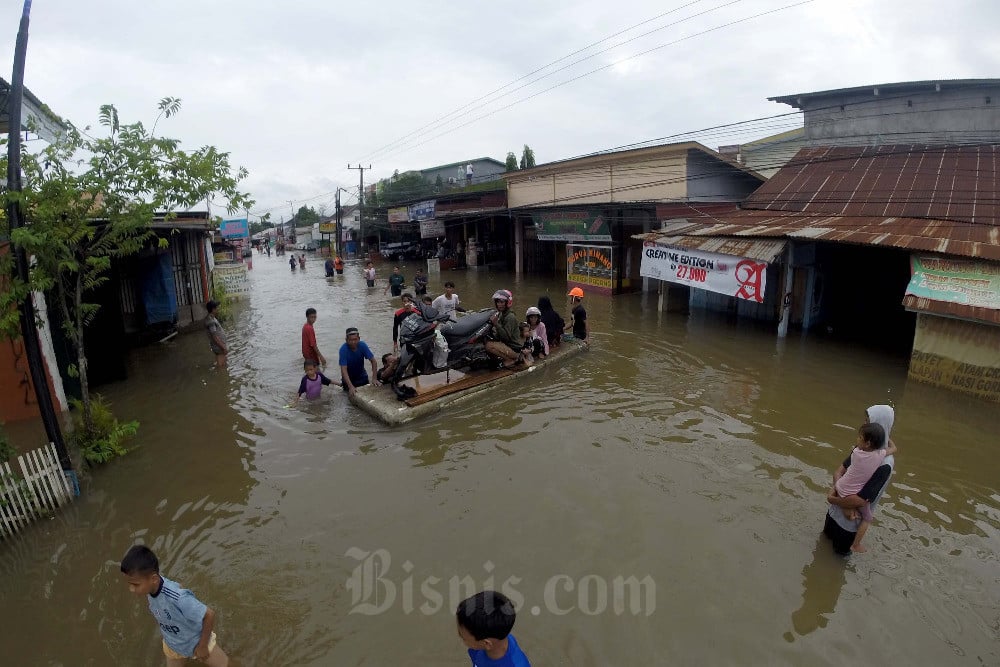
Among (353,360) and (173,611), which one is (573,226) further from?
(173,611)

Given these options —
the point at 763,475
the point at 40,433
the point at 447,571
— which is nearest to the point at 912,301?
the point at 763,475

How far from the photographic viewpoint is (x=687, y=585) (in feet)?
15.2

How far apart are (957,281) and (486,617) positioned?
10.6m

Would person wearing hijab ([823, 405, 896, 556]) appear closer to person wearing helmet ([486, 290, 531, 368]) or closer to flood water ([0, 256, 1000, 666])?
flood water ([0, 256, 1000, 666])

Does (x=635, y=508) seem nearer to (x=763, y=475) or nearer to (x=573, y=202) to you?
(x=763, y=475)

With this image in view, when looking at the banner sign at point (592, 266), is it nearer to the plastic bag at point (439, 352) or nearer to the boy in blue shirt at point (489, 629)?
the plastic bag at point (439, 352)

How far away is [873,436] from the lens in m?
4.27

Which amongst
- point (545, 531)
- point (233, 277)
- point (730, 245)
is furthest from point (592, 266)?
point (233, 277)

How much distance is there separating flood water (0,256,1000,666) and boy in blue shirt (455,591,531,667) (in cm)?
160

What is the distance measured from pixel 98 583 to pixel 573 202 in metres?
21.2

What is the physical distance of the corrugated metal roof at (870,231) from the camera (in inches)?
378

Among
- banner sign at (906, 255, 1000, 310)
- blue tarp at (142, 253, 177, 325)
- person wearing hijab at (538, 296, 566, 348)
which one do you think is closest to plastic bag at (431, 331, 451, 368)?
person wearing hijab at (538, 296, 566, 348)

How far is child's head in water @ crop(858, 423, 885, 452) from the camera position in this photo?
4.25 metres

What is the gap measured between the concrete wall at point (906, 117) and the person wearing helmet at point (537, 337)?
54.8 feet
